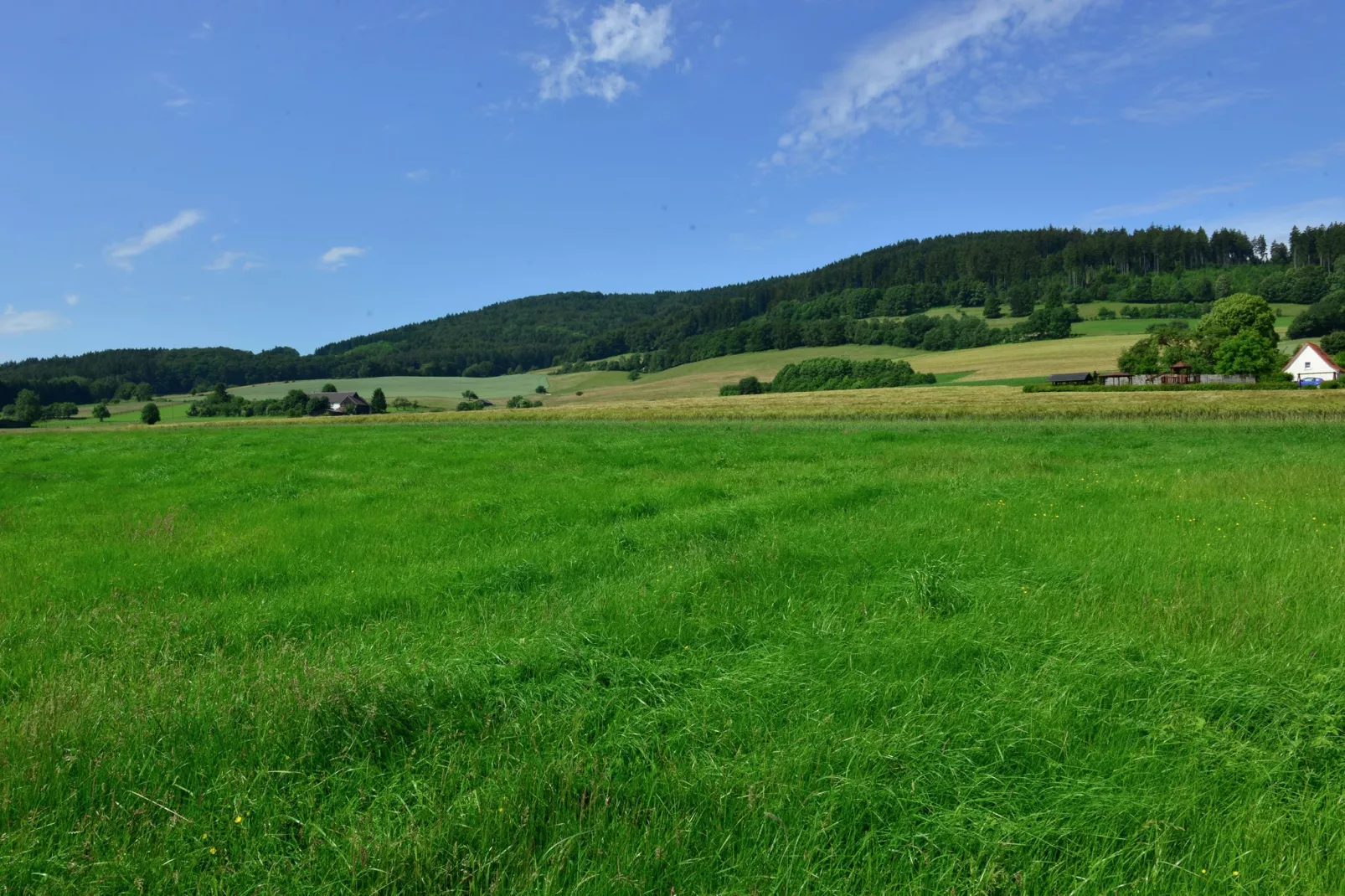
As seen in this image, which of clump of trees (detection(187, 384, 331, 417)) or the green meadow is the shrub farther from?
the green meadow

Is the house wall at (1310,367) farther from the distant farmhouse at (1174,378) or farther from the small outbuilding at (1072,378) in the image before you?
the small outbuilding at (1072,378)

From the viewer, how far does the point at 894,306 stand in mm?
158875

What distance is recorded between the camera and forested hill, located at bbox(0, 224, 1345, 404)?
430 ft

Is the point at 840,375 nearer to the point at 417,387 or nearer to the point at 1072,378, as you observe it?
the point at 1072,378

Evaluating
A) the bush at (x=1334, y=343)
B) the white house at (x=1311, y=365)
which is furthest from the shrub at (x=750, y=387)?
the bush at (x=1334, y=343)

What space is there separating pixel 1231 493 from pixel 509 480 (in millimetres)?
14162

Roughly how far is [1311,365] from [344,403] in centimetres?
13613

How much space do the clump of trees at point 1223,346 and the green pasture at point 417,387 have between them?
9501 cm

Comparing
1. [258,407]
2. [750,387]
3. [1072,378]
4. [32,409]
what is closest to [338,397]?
[258,407]

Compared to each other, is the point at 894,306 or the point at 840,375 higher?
the point at 894,306

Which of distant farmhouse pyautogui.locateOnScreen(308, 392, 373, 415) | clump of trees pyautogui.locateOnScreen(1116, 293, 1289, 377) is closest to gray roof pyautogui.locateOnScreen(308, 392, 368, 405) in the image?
distant farmhouse pyautogui.locateOnScreen(308, 392, 373, 415)

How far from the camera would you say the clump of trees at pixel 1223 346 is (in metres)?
71.6

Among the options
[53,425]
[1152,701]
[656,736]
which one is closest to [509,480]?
[656,736]

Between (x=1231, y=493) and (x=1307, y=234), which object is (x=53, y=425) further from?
(x=1307, y=234)
